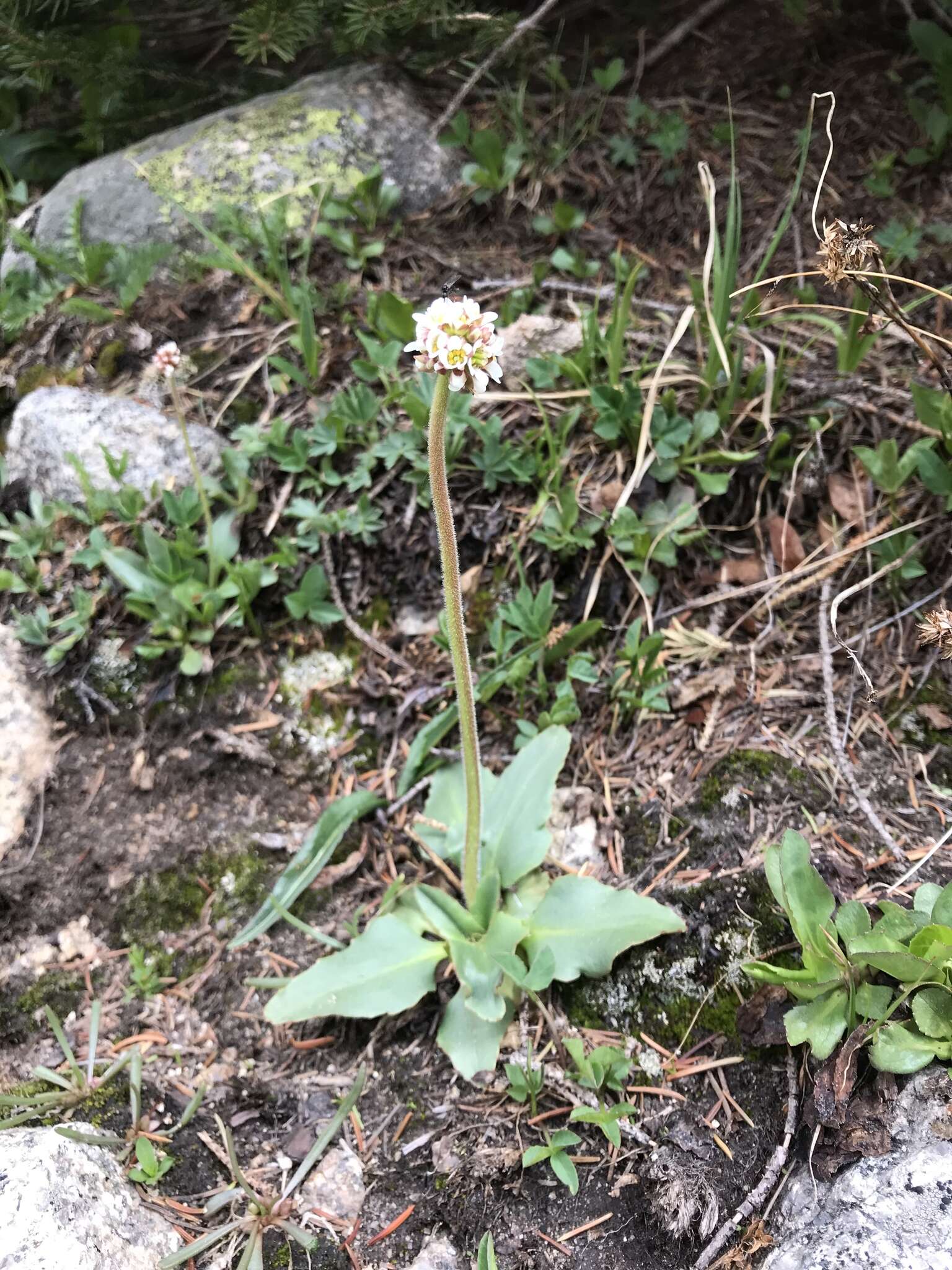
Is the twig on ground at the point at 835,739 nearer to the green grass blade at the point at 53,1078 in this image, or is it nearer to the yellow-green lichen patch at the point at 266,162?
the green grass blade at the point at 53,1078

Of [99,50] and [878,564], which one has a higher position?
[99,50]

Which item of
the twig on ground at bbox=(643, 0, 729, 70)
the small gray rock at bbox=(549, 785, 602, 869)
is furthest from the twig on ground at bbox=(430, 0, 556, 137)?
the small gray rock at bbox=(549, 785, 602, 869)

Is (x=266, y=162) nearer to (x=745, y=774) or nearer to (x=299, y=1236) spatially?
(x=745, y=774)

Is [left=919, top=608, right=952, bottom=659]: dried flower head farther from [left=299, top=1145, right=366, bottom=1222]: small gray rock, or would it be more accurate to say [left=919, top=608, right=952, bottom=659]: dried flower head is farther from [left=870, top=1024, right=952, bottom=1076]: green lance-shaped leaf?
[left=299, top=1145, right=366, bottom=1222]: small gray rock

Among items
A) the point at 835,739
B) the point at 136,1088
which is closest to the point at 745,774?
the point at 835,739

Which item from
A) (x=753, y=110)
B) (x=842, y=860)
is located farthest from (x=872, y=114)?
(x=842, y=860)

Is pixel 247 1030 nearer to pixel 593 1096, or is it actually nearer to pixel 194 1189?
pixel 194 1189
